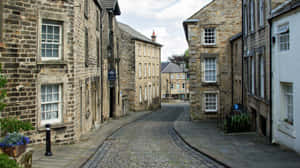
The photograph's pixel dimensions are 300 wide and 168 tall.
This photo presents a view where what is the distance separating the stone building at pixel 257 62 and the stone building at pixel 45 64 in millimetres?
8964

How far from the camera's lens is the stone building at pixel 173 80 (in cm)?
7894

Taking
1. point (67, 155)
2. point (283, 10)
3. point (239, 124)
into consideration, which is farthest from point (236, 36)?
point (67, 155)

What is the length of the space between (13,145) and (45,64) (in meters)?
5.84

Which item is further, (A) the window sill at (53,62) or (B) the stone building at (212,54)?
(B) the stone building at (212,54)

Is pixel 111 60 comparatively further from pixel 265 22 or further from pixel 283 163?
pixel 283 163

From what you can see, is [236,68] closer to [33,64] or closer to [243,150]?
[243,150]

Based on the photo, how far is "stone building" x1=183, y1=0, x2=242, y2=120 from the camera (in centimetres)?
2491

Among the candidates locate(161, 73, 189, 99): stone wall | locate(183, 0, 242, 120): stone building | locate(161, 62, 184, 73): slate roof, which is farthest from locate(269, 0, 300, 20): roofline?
locate(161, 73, 189, 99): stone wall

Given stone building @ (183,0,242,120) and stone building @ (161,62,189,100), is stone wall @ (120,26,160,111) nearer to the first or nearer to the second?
stone building @ (183,0,242,120)

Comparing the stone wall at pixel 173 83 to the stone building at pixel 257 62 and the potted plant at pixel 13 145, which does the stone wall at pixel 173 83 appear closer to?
the stone building at pixel 257 62

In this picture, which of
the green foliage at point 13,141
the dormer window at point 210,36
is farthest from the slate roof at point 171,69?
Result: the green foliage at point 13,141

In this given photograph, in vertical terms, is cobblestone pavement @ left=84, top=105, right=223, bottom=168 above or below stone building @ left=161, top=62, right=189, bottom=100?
below

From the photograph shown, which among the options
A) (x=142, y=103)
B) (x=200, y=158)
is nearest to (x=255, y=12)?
(x=200, y=158)

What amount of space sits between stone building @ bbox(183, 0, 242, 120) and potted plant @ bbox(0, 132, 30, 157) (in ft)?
60.1
